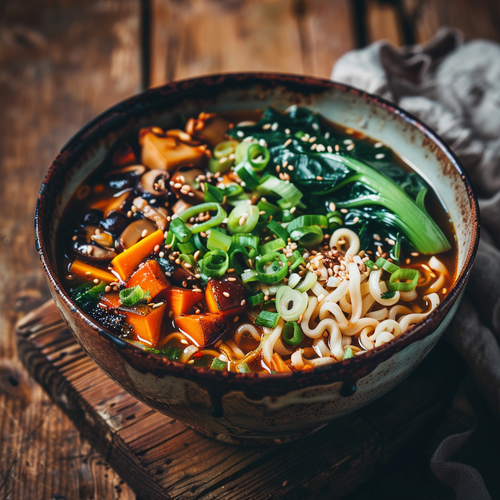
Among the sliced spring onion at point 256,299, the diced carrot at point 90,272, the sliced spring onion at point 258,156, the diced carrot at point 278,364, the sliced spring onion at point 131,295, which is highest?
the sliced spring onion at point 258,156

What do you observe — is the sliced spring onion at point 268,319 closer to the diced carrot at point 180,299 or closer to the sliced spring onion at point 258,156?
the diced carrot at point 180,299

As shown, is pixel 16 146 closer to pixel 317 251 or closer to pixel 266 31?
pixel 266 31

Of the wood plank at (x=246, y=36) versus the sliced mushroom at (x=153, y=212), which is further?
the wood plank at (x=246, y=36)

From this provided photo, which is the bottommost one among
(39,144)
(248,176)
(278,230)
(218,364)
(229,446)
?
(229,446)

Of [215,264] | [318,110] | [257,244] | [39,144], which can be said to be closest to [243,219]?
[257,244]

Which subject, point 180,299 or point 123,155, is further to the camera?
point 123,155

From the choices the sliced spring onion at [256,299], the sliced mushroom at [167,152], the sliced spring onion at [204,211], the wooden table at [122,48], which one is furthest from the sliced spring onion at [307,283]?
the wooden table at [122,48]

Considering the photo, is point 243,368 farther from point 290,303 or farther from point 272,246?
point 272,246

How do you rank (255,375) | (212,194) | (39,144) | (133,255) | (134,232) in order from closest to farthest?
(255,375)
(133,255)
(134,232)
(212,194)
(39,144)
